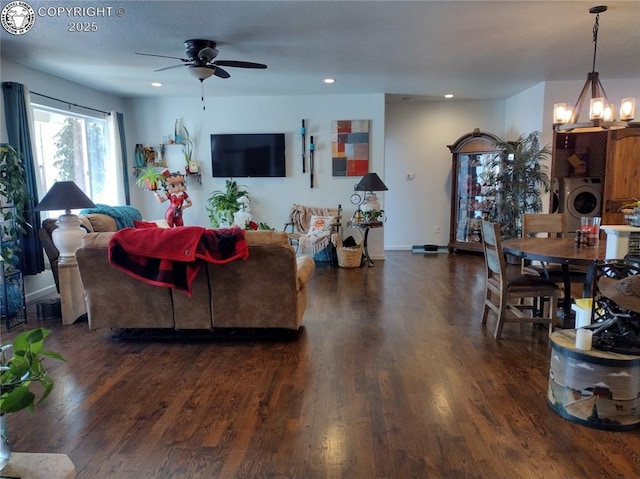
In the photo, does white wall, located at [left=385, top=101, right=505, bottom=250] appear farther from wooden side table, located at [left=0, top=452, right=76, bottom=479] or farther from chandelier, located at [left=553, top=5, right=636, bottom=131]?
wooden side table, located at [left=0, top=452, right=76, bottom=479]

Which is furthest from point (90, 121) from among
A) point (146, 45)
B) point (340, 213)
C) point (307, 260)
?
point (307, 260)

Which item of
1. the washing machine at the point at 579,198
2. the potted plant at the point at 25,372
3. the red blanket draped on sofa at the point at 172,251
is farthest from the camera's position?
the washing machine at the point at 579,198

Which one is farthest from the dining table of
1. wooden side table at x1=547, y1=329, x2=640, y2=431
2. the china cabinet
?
the china cabinet

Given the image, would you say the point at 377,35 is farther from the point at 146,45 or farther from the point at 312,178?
the point at 312,178

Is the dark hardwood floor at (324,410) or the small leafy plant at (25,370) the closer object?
the small leafy plant at (25,370)

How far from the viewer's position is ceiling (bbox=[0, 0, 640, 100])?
3160mm

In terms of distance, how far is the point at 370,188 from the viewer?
5977 millimetres

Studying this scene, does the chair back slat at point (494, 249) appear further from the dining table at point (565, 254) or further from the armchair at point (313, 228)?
the armchair at point (313, 228)

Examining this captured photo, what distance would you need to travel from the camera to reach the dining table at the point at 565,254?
2820 mm

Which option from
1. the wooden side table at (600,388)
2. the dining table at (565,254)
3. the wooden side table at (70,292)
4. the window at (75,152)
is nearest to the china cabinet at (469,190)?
the dining table at (565,254)

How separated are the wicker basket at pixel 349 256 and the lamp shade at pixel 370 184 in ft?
2.78

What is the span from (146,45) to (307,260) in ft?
8.09

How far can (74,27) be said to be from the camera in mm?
3439

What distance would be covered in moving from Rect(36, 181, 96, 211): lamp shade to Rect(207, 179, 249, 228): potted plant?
2652mm
